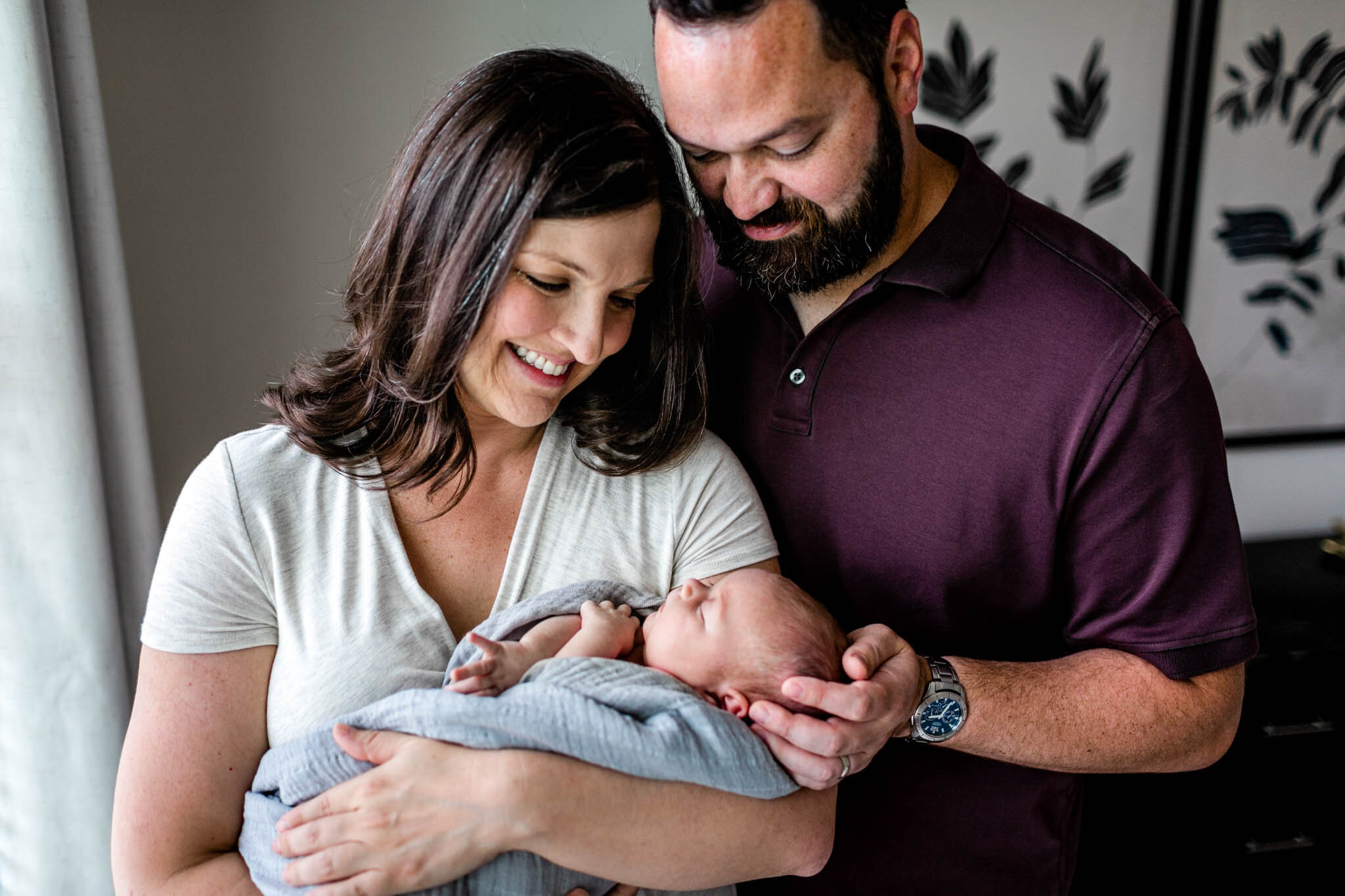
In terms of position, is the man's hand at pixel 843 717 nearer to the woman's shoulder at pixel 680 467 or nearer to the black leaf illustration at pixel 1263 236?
the woman's shoulder at pixel 680 467

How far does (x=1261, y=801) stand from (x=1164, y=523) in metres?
1.59

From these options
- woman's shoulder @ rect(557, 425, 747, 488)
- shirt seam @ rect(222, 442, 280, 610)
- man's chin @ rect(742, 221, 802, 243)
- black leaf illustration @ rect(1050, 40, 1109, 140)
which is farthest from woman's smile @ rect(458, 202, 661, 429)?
black leaf illustration @ rect(1050, 40, 1109, 140)

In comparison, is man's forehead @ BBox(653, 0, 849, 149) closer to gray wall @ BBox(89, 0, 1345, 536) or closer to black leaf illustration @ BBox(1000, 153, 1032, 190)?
gray wall @ BBox(89, 0, 1345, 536)

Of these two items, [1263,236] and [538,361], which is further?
[1263,236]

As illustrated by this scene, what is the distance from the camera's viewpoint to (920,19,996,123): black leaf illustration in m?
2.43

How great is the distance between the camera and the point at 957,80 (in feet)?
8.05

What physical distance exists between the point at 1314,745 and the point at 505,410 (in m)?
2.31

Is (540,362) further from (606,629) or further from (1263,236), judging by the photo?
(1263,236)

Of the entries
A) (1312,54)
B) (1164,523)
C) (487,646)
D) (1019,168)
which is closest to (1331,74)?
(1312,54)

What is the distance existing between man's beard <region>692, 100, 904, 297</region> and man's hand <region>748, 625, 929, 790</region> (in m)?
0.57

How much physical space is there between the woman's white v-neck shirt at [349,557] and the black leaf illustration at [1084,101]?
1694 millimetres

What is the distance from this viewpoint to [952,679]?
133cm

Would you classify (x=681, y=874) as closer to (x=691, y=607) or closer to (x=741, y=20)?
(x=691, y=607)

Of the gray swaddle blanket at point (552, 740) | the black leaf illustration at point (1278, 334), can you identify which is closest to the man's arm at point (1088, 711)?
the gray swaddle blanket at point (552, 740)
